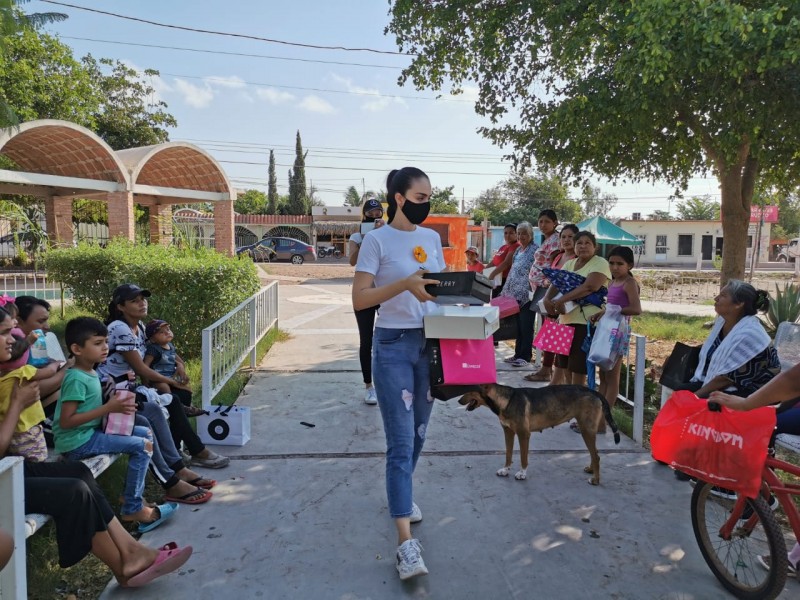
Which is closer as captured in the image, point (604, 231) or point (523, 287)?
point (523, 287)

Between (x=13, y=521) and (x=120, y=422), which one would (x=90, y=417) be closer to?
(x=120, y=422)

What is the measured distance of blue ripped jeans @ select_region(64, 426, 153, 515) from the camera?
9.94 ft

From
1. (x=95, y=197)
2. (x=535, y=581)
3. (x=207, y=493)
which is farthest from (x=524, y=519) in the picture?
(x=95, y=197)

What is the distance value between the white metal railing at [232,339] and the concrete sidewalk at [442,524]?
0.54 metres

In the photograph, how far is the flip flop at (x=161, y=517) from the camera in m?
3.11

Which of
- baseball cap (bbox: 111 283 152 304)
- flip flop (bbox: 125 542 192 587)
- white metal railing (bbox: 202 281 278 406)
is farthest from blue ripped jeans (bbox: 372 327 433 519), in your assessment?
white metal railing (bbox: 202 281 278 406)

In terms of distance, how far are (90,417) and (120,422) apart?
0.19m

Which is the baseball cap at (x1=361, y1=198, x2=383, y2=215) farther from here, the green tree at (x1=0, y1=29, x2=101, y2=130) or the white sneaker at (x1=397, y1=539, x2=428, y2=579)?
the green tree at (x1=0, y1=29, x2=101, y2=130)

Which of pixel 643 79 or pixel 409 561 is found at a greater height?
pixel 643 79

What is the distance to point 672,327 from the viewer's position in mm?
11047

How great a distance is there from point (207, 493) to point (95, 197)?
16.8 m

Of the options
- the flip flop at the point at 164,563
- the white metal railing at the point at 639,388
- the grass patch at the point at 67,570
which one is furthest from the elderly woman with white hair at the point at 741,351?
the grass patch at the point at 67,570

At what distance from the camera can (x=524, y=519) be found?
10.8ft

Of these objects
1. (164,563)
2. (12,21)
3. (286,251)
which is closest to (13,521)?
(164,563)
